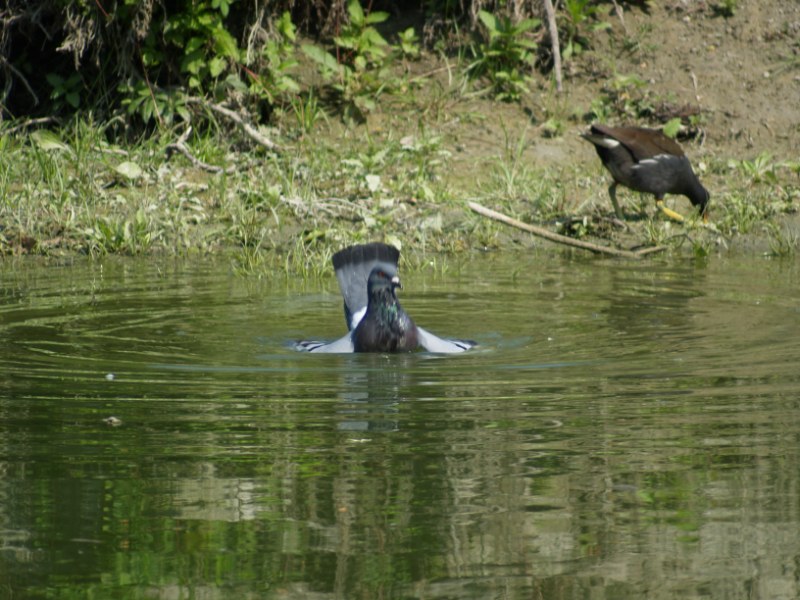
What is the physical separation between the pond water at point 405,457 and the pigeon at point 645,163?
2907 mm

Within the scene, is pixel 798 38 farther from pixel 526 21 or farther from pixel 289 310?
pixel 289 310

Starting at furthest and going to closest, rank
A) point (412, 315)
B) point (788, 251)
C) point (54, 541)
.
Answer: point (788, 251) → point (412, 315) → point (54, 541)

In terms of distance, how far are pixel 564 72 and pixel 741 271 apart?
4366mm

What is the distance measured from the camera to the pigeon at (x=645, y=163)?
10.5m

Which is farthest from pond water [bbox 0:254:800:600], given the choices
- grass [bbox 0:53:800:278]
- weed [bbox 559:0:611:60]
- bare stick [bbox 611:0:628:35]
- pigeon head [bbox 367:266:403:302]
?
bare stick [bbox 611:0:628:35]

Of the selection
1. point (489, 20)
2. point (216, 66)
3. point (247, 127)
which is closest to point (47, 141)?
point (216, 66)

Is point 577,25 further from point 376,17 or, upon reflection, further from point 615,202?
point 615,202

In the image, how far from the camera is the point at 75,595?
323cm

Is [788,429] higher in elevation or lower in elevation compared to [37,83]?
lower

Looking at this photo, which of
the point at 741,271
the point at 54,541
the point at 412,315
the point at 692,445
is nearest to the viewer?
the point at 54,541

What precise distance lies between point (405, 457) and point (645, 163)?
21.5ft

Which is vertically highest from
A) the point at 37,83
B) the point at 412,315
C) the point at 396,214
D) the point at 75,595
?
the point at 37,83

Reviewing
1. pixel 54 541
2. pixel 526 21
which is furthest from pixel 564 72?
pixel 54 541

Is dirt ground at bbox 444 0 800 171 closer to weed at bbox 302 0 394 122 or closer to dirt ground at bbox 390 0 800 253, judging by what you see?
dirt ground at bbox 390 0 800 253
